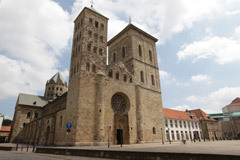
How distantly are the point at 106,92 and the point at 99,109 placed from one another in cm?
320

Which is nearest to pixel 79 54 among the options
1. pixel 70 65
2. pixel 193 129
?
pixel 70 65

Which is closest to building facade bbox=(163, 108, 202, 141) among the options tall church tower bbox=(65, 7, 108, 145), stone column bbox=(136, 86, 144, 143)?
stone column bbox=(136, 86, 144, 143)

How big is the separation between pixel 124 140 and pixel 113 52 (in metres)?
20.1

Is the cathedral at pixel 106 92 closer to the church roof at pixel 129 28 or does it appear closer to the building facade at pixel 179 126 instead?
the church roof at pixel 129 28

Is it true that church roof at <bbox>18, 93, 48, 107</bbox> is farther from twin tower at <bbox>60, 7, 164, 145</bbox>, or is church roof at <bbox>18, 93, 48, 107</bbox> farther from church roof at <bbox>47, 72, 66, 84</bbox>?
twin tower at <bbox>60, 7, 164, 145</bbox>

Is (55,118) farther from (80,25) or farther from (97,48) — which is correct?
(80,25)

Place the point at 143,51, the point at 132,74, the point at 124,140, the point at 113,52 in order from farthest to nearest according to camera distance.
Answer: the point at 113,52 < the point at 143,51 < the point at 132,74 < the point at 124,140

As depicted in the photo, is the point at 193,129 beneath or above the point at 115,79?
beneath

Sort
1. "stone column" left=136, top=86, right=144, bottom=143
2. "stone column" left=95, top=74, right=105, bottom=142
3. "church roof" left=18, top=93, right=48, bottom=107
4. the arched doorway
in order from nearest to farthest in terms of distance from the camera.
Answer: "stone column" left=95, top=74, right=105, bottom=142, the arched doorway, "stone column" left=136, top=86, right=144, bottom=143, "church roof" left=18, top=93, right=48, bottom=107

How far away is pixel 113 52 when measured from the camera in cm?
3600

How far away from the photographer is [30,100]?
5078 centimetres

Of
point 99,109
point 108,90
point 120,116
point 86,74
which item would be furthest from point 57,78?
point 99,109

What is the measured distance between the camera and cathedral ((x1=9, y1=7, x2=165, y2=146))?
20609 millimetres

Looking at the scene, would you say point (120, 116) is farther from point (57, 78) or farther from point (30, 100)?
point (57, 78)
